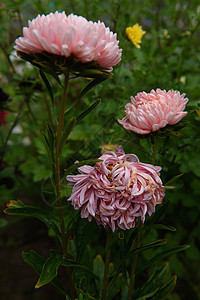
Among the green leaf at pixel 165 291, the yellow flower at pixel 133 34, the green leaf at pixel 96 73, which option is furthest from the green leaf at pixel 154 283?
the yellow flower at pixel 133 34

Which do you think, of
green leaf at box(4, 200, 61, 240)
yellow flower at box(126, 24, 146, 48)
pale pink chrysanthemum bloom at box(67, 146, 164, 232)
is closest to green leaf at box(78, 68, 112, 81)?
pale pink chrysanthemum bloom at box(67, 146, 164, 232)

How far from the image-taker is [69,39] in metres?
0.43

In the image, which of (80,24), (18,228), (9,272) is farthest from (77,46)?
(18,228)

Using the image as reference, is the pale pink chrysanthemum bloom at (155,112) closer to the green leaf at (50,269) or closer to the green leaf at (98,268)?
the green leaf at (50,269)

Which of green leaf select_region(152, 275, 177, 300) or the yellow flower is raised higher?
the yellow flower

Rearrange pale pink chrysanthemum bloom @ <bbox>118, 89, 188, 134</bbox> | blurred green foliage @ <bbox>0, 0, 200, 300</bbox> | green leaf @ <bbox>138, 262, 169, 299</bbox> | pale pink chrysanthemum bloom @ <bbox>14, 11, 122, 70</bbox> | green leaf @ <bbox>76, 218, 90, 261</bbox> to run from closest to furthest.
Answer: pale pink chrysanthemum bloom @ <bbox>14, 11, 122, 70</bbox>, pale pink chrysanthemum bloom @ <bbox>118, 89, 188, 134</bbox>, green leaf @ <bbox>76, 218, 90, 261</bbox>, green leaf @ <bbox>138, 262, 169, 299</bbox>, blurred green foliage @ <bbox>0, 0, 200, 300</bbox>

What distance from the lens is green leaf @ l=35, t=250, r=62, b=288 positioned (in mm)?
537

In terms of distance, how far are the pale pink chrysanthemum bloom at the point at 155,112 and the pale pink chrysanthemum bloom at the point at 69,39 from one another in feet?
0.41

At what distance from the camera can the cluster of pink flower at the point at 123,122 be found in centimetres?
44

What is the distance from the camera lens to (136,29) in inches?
38.3

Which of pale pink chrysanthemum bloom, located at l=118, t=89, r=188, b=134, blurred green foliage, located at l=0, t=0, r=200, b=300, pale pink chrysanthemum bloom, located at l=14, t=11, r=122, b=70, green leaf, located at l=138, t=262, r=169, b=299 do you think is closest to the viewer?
pale pink chrysanthemum bloom, located at l=14, t=11, r=122, b=70

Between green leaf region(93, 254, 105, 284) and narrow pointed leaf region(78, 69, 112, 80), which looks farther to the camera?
green leaf region(93, 254, 105, 284)

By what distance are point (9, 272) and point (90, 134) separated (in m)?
0.78

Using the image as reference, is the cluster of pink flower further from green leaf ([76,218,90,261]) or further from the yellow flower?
the yellow flower
